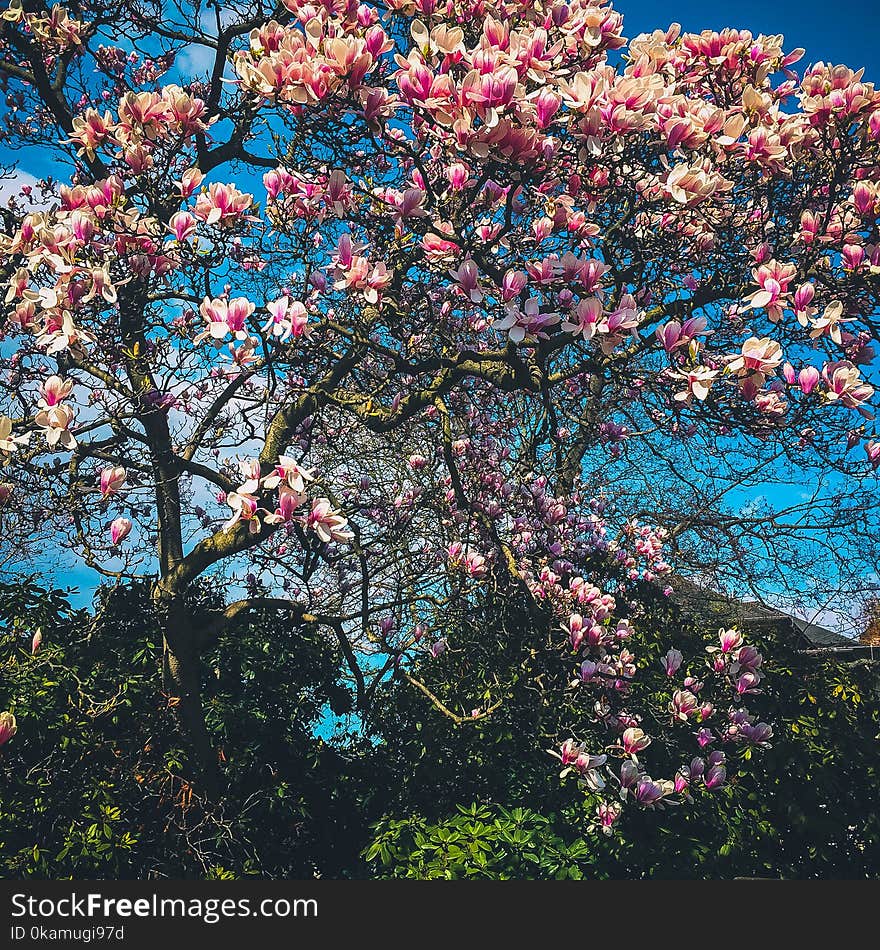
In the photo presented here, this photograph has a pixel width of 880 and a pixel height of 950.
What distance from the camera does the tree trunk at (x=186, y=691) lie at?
17.0 ft

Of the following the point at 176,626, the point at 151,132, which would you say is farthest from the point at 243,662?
the point at 151,132

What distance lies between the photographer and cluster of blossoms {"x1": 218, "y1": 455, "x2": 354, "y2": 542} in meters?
2.99

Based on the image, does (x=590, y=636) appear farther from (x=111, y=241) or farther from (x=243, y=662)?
(x=111, y=241)

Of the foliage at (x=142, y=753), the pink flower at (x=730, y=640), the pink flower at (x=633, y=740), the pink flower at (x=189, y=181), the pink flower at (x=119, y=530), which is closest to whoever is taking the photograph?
the pink flower at (x=189, y=181)

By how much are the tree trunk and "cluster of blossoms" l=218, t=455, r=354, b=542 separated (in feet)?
7.86

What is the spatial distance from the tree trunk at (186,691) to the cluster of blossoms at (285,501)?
2.40 meters

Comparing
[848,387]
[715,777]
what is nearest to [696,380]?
[848,387]

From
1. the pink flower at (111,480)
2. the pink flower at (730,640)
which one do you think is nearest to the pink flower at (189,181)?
the pink flower at (111,480)

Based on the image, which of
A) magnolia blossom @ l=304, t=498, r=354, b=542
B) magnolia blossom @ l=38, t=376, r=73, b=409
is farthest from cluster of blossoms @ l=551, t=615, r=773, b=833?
magnolia blossom @ l=38, t=376, r=73, b=409

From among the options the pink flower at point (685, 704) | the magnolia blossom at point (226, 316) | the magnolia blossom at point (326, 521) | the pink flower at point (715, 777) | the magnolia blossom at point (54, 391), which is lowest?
the pink flower at point (715, 777)

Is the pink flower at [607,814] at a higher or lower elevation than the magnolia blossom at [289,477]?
lower

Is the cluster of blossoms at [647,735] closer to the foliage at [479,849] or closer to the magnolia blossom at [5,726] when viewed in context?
the foliage at [479,849]

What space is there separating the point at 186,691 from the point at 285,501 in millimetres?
2769

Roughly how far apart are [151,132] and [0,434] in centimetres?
145
